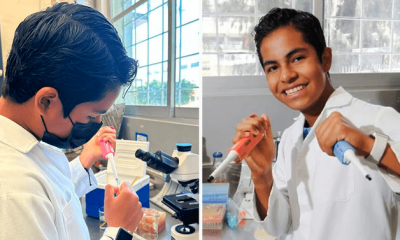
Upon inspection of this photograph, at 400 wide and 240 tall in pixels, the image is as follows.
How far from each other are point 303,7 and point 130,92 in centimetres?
77

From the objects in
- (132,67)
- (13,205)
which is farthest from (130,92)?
(13,205)

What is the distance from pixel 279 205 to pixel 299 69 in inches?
15.7

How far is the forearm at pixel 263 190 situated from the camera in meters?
0.92

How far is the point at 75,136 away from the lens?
875 millimetres

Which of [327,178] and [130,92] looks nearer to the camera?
[327,178]

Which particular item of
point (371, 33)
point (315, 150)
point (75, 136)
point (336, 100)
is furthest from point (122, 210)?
point (371, 33)

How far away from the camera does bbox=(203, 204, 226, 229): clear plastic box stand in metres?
1.02

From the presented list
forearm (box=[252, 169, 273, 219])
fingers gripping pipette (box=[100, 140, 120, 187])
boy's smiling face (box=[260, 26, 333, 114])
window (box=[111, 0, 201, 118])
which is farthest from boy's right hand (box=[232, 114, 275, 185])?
fingers gripping pipette (box=[100, 140, 120, 187])

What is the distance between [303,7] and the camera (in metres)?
0.82

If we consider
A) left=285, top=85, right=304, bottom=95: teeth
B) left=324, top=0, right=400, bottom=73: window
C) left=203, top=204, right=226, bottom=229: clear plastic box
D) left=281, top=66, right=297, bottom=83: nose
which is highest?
left=324, top=0, right=400, bottom=73: window

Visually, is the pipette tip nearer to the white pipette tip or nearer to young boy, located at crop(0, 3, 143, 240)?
young boy, located at crop(0, 3, 143, 240)

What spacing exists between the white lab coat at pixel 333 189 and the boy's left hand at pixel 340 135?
2cm

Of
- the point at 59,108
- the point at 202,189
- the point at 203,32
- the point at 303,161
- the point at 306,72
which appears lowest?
the point at 202,189

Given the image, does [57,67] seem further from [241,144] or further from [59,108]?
[241,144]
